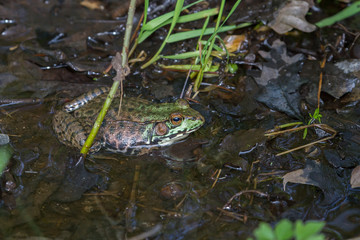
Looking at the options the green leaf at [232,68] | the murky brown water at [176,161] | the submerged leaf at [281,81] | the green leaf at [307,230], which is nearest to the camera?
the green leaf at [307,230]

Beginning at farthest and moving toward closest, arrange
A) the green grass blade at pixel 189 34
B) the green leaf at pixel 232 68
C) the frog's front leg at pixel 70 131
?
the green leaf at pixel 232 68
the green grass blade at pixel 189 34
the frog's front leg at pixel 70 131

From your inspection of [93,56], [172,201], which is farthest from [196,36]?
[172,201]

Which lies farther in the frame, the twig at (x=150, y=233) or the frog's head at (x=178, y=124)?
the frog's head at (x=178, y=124)

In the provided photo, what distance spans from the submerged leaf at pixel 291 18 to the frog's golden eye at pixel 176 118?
2.48 metres

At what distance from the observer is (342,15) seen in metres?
6.25

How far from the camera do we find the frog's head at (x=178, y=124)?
16.0ft

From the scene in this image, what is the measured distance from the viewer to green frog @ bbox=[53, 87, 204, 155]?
Result: 4883 millimetres

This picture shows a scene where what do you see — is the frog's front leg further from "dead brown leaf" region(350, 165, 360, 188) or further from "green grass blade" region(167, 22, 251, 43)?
"dead brown leaf" region(350, 165, 360, 188)

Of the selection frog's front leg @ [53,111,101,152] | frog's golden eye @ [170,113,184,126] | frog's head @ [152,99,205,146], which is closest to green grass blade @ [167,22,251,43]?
frog's head @ [152,99,205,146]

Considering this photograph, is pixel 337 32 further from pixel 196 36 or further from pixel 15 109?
pixel 15 109

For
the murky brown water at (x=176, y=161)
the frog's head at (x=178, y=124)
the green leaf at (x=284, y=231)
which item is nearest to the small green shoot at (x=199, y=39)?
the murky brown water at (x=176, y=161)

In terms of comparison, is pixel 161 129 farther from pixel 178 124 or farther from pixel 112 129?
pixel 112 129

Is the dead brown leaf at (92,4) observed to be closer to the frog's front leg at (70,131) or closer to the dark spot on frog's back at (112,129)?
the frog's front leg at (70,131)

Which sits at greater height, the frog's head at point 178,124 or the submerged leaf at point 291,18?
the submerged leaf at point 291,18
